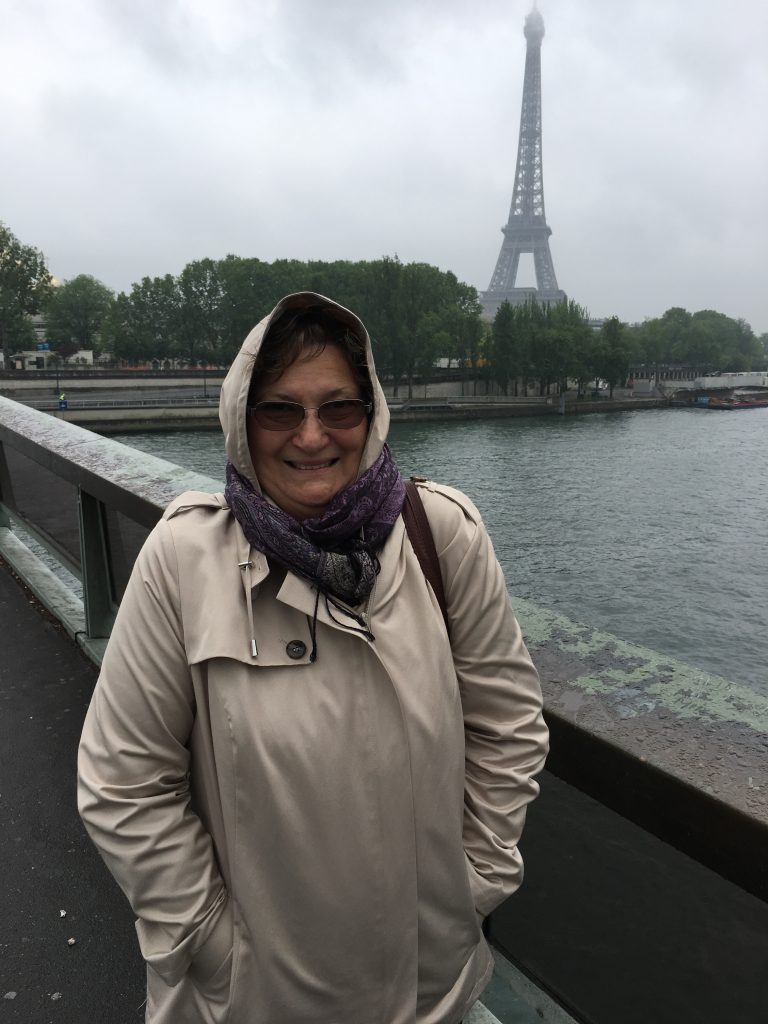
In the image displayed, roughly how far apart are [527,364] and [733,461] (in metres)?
26.7

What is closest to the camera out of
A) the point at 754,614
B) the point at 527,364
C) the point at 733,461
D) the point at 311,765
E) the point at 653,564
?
the point at 311,765

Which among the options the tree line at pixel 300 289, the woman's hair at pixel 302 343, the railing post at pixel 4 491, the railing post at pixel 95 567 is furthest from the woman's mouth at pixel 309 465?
the tree line at pixel 300 289

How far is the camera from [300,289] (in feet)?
181

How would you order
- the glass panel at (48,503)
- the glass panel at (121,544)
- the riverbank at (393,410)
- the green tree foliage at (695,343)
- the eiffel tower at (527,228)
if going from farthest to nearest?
1. the eiffel tower at (527,228)
2. the green tree foliage at (695,343)
3. the riverbank at (393,410)
4. the glass panel at (48,503)
5. the glass panel at (121,544)

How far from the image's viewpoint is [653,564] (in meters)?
23.5

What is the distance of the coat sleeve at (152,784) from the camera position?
1.03 m

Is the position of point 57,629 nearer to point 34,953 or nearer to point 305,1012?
point 34,953

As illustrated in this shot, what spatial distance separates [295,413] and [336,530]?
0.60 feet

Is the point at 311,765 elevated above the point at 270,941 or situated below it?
above

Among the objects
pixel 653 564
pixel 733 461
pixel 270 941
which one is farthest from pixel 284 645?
pixel 733 461

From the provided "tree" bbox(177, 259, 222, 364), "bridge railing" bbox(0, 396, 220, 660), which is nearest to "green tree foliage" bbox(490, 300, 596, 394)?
"tree" bbox(177, 259, 222, 364)

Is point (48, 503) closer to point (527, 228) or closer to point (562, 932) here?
point (562, 932)

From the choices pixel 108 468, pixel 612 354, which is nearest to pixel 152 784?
pixel 108 468

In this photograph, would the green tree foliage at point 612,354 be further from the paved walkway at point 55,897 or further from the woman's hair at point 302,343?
the woman's hair at point 302,343
